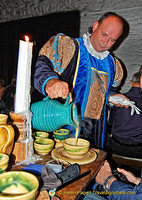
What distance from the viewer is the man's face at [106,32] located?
1.81 meters

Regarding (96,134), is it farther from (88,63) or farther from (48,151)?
(48,151)

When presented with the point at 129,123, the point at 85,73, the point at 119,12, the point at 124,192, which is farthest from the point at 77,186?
the point at 119,12

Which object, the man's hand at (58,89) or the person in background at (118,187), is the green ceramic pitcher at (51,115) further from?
the person in background at (118,187)

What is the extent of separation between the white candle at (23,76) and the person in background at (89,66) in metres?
0.54

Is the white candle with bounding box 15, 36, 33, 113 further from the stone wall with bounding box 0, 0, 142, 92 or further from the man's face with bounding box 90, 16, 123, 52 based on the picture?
the stone wall with bounding box 0, 0, 142, 92

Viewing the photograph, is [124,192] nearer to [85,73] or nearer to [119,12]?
[85,73]

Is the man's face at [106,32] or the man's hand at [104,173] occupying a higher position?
the man's face at [106,32]

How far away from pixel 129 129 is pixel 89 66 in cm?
131

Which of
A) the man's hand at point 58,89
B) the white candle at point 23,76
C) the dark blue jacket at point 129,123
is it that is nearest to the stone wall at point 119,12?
the dark blue jacket at point 129,123

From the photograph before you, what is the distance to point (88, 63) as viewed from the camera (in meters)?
1.84

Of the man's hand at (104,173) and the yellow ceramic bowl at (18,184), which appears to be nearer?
the yellow ceramic bowl at (18,184)

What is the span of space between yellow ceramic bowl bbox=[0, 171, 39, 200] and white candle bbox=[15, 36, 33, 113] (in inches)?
14.5

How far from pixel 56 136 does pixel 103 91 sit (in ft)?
2.74

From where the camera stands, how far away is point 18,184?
65 centimetres
